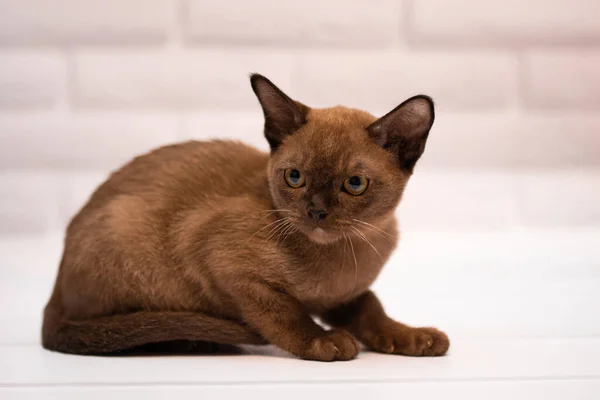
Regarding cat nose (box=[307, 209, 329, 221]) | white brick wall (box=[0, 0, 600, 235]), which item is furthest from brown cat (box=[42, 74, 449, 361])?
white brick wall (box=[0, 0, 600, 235])

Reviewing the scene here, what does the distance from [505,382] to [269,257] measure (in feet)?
1.74

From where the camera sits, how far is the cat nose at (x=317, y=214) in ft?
5.29

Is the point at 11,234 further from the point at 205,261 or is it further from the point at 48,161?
the point at 205,261

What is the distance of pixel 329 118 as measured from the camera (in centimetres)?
→ 174

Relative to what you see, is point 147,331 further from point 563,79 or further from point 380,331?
point 563,79

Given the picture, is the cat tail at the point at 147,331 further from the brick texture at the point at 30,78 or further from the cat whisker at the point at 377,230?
the brick texture at the point at 30,78

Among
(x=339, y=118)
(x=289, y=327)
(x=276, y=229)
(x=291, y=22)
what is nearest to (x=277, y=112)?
(x=339, y=118)

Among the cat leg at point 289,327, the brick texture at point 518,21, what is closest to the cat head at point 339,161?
the cat leg at point 289,327

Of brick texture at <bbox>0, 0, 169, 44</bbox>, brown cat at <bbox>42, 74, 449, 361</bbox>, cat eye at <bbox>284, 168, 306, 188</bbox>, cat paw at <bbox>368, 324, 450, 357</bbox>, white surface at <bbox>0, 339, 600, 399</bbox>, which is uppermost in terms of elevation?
brick texture at <bbox>0, 0, 169, 44</bbox>

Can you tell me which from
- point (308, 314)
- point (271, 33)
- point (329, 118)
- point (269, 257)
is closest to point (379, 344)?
point (308, 314)

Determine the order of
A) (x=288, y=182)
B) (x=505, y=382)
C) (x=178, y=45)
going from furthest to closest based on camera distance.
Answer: (x=178, y=45) < (x=288, y=182) < (x=505, y=382)

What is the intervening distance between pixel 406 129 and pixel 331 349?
0.46 m

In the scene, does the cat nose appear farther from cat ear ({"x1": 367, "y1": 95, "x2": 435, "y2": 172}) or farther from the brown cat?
cat ear ({"x1": 367, "y1": 95, "x2": 435, "y2": 172})

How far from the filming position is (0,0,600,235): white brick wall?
2.59m
